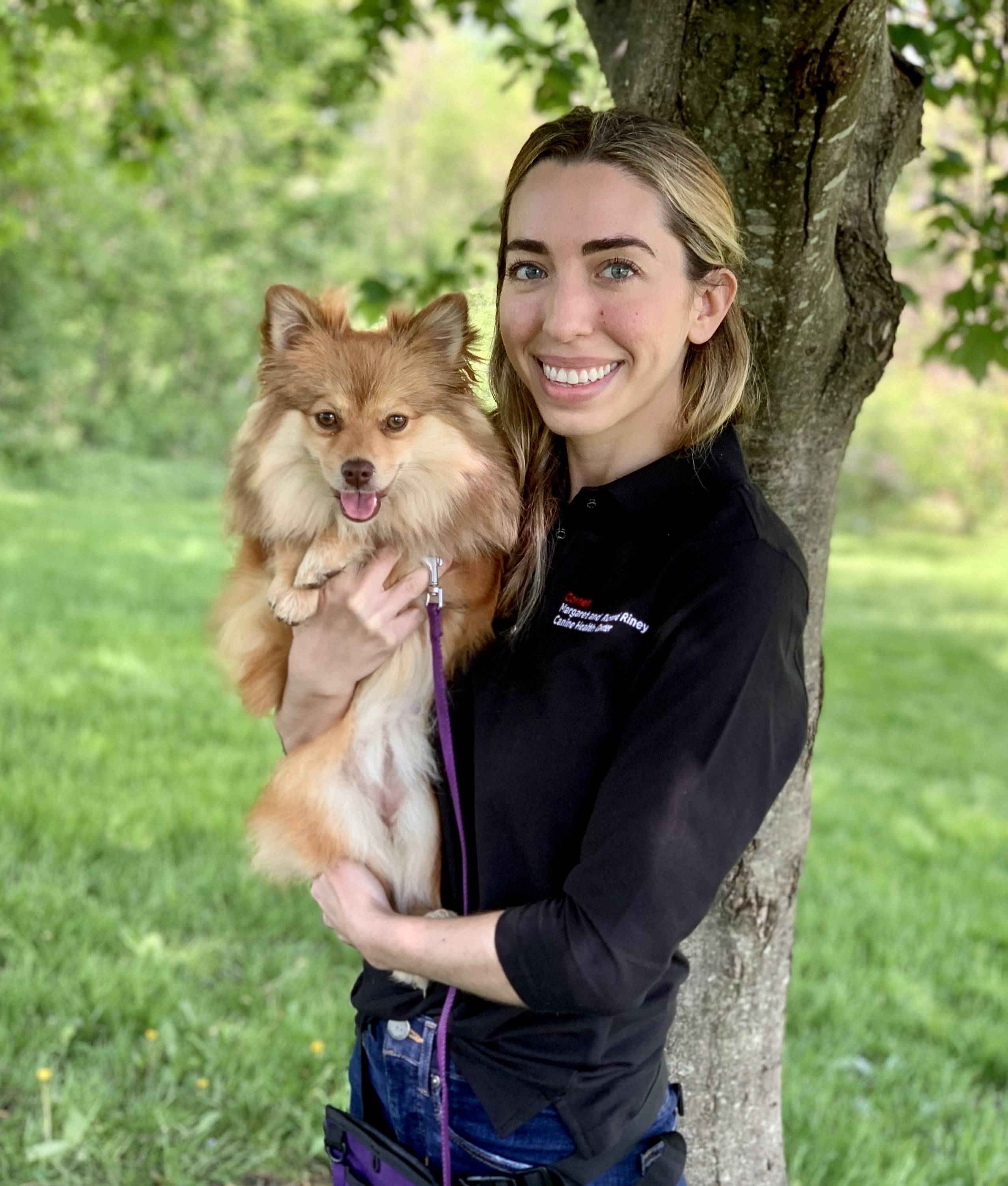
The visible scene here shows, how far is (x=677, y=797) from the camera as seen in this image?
1359 mm

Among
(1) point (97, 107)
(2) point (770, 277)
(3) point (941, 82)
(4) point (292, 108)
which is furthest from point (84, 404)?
(2) point (770, 277)

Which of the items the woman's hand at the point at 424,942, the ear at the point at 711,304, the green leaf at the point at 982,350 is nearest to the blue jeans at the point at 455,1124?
the woman's hand at the point at 424,942

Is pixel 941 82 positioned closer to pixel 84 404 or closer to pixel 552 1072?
pixel 552 1072

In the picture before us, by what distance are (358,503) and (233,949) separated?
2357 millimetres

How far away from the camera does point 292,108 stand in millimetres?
20688

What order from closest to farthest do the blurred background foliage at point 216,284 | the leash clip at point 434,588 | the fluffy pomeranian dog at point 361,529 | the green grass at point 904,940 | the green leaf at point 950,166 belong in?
the leash clip at point 434,588 → the fluffy pomeranian dog at point 361,529 → the green grass at point 904,940 → the green leaf at point 950,166 → the blurred background foliage at point 216,284

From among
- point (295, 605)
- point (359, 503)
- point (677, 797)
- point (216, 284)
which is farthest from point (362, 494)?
point (216, 284)

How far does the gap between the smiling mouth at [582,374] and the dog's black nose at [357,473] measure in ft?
2.22

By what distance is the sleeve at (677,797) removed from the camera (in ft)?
4.49

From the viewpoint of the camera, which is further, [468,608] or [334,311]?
[334,311]

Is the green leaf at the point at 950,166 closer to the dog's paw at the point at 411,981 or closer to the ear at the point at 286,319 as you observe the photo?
the ear at the point at 286,319

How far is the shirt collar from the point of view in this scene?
1656 mm

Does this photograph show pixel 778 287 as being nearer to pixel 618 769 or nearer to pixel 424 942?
pixel 618 769

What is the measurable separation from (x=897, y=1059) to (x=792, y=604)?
2821 millimetres
